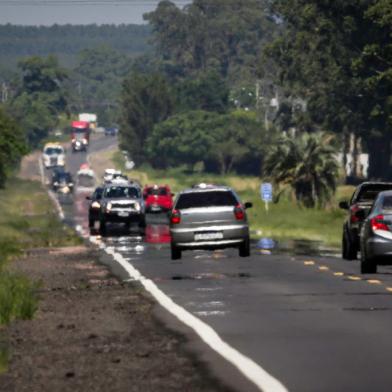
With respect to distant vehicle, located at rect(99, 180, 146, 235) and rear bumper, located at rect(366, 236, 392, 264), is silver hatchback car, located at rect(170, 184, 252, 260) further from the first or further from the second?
distant vehicle, located at rect(99, 180, 146, 235)

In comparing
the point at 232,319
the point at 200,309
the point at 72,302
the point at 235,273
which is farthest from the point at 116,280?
the point at 232,319

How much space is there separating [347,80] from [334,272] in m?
81.0

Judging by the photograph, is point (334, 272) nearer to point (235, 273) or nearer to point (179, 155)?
point (235, 273)

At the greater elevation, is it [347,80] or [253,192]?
[347,80]

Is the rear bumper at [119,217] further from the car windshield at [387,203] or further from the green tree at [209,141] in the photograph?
the green tree at [209,141]

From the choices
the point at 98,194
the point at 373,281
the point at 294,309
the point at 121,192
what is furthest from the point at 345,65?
the point at 294,309

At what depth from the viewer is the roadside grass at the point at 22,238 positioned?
21.9m

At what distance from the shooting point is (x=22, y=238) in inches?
2103

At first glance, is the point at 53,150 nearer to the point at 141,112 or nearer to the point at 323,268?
the point at 141,112

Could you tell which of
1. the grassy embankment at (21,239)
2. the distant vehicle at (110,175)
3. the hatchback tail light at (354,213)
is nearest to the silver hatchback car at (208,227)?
the hatchback tail light at (354,213)

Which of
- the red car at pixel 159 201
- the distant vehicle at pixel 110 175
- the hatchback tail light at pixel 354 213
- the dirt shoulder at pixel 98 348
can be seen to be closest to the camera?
the dirt shoulder at pixel 98 348

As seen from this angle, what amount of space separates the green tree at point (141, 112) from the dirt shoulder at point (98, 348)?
510 ft

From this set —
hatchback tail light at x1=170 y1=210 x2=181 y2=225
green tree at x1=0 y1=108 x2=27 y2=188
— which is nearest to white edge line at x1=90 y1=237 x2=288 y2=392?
hatchback tail light at x1=170 y1=210 x2=181 y2=225

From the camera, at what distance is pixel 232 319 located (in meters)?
20.9
